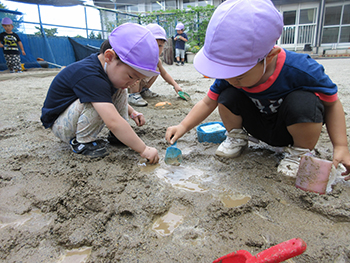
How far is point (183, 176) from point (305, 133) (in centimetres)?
68

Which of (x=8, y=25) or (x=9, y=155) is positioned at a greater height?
(x=8, y=25)

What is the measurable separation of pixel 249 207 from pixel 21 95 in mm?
3644

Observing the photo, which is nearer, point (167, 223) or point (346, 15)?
point (167, 223)

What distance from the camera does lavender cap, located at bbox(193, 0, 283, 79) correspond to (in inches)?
35.3

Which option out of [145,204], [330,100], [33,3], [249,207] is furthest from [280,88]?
[33,3]

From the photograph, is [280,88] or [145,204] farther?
[280,88]

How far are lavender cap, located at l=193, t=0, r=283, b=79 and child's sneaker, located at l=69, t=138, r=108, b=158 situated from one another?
94 centimetres

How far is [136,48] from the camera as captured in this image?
133 centimetres

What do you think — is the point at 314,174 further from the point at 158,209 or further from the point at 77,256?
the point at 77,256

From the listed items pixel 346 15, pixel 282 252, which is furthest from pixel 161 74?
pixel 346 15

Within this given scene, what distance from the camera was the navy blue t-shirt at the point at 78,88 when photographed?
1.41 m

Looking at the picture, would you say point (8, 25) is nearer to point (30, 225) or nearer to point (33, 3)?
point (33, 3)

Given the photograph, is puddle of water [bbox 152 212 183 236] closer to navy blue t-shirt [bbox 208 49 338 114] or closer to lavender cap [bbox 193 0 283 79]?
lavender cap [bbox 193 0 283 79]

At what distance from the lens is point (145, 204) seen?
1.07 metres
